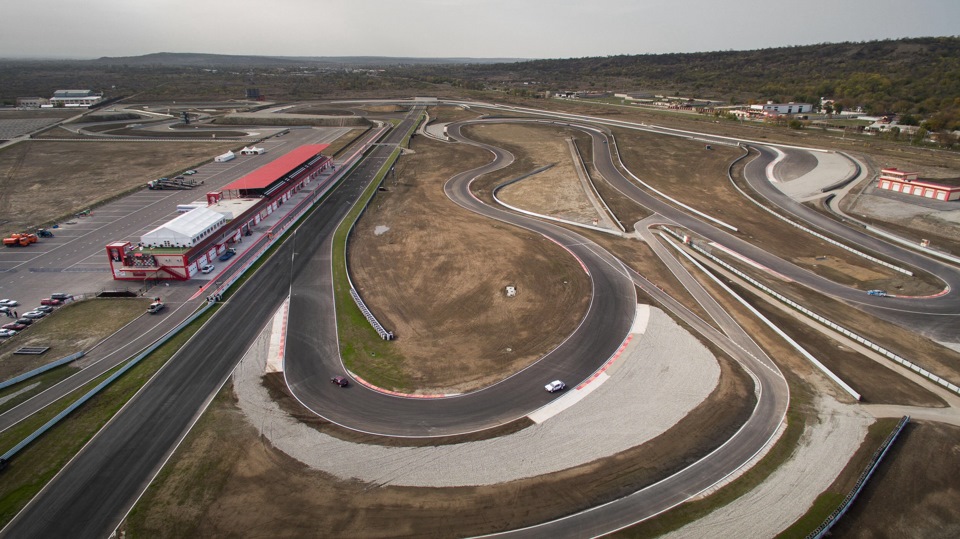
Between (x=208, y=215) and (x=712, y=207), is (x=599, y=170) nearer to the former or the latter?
(x=712, y=207)

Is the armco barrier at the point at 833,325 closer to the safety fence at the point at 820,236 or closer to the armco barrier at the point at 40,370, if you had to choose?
the safety fence at the point at 820,236

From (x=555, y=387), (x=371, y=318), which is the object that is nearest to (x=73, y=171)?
(x=371, y=318)

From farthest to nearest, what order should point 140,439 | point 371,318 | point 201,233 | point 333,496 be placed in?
point 201,233 → point 371,318 → point 140,439 → point 333,496

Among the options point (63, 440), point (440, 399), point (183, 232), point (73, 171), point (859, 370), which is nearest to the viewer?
point (63, 440)

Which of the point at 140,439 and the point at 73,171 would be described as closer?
the point at 140,439

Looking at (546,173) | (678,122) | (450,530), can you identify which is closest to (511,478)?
(450,530)

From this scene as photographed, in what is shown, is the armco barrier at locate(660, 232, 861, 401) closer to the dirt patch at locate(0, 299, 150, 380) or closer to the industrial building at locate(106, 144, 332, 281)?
the industrial building at locate(106, 144, 332, 281)

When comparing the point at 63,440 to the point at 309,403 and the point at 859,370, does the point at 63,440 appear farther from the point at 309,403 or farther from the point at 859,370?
the point at 859,370
